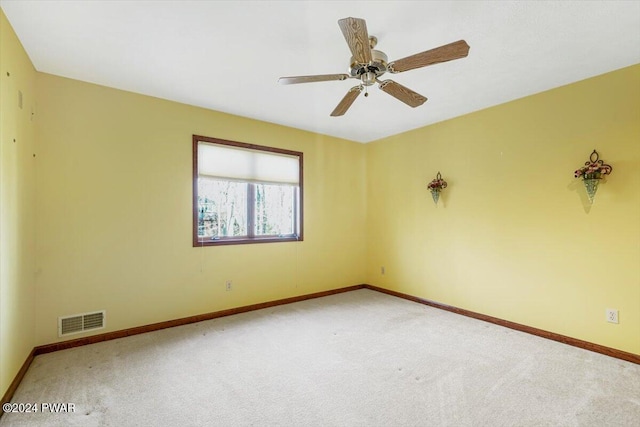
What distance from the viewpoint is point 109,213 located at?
10.0ft

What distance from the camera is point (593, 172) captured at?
273 cm

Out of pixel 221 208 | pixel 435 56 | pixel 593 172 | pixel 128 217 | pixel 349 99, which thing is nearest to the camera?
pixel 435 56

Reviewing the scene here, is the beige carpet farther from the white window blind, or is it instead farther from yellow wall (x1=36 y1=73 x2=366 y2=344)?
the white window blind

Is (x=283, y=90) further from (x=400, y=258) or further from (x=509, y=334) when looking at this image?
(x=509, y=334)

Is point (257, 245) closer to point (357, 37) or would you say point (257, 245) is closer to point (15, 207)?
point (15, 207)

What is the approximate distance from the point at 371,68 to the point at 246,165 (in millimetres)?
2337

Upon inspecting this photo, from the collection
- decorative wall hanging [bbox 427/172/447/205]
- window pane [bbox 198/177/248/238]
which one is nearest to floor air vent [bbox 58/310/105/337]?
window pane [bbox 198/177/248/238]

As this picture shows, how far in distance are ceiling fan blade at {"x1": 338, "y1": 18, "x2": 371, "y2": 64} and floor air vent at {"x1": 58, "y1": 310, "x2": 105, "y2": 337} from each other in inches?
130

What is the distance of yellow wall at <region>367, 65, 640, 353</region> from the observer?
2680 mm

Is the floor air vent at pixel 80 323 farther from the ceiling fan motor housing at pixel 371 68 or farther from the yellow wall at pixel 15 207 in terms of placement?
the ceiling fan motor housing at pixel 371 68

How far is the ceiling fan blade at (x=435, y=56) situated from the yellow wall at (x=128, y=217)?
251 cm

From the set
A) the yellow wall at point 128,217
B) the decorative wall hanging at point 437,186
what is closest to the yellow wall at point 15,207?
the yellow wall at point 128,217

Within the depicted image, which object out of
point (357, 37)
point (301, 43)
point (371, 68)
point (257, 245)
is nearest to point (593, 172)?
point (371, 68)

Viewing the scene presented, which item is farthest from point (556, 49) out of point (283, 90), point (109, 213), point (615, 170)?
point (109, 213)
